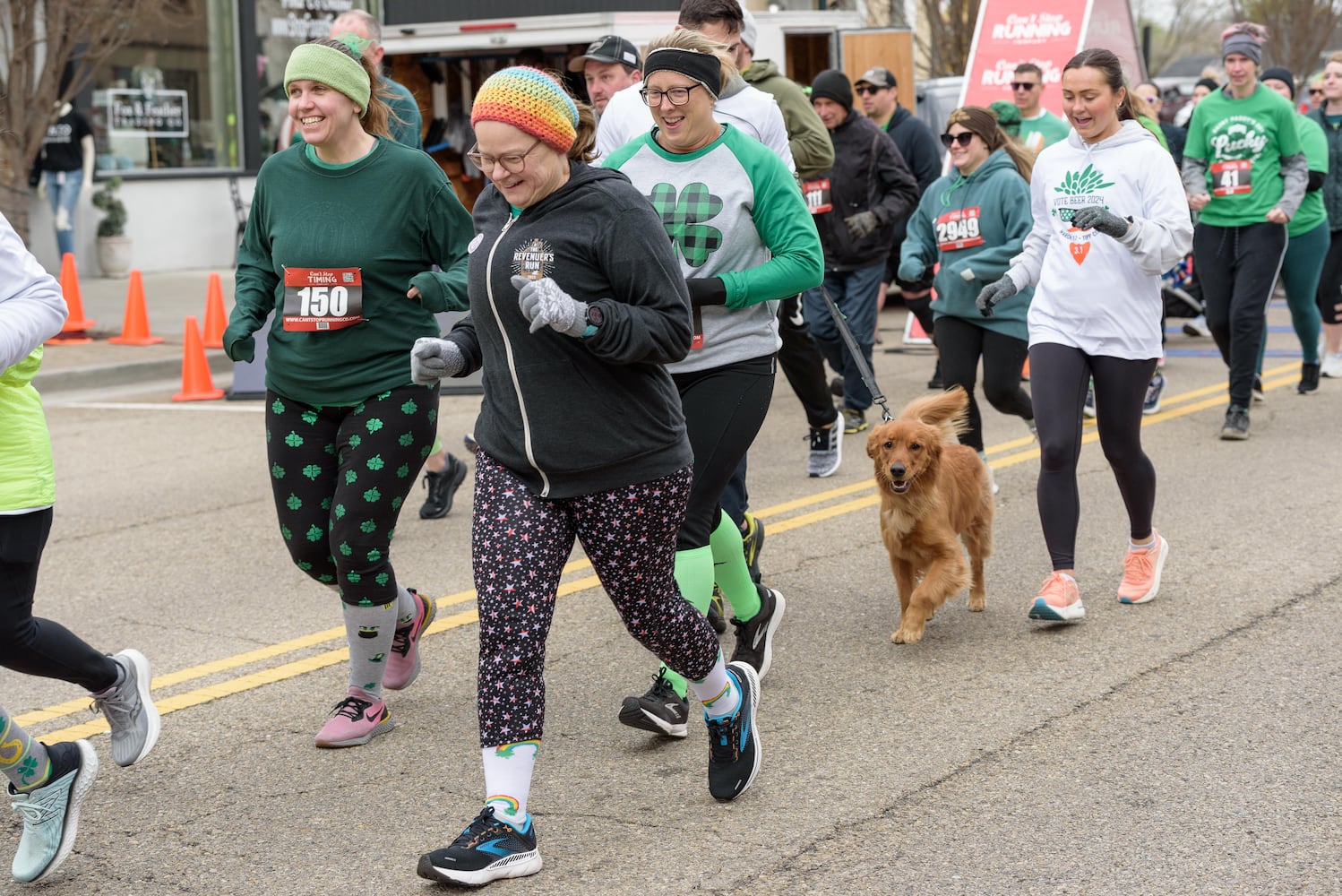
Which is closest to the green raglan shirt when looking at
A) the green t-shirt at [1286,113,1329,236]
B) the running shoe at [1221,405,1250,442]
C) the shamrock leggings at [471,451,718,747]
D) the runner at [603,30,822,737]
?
the runner at [603,30,822,737]

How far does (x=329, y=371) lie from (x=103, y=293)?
47.0 ft

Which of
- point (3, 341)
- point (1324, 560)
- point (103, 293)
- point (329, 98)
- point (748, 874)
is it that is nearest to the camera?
point (3, 341)

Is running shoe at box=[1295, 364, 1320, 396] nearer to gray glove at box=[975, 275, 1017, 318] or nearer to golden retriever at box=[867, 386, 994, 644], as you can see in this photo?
gray glove at box=[975, 275, 1017, 318]

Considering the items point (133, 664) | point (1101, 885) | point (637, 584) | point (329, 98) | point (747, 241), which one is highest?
point (329, 98)

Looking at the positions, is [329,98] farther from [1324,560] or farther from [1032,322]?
[1324,560]

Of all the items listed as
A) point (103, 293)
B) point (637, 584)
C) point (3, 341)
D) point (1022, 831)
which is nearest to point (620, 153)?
point (637, 584)

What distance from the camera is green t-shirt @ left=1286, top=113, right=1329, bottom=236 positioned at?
34.0ft

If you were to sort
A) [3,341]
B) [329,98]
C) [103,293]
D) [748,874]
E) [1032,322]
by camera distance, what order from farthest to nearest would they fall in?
[103,293]
[1032,322]
[329,98]
[748,874]
[3,341]

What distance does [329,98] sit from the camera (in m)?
4.59

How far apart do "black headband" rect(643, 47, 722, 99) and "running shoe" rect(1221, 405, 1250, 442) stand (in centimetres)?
595

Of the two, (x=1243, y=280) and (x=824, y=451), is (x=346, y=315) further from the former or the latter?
(x=1243, y=280)

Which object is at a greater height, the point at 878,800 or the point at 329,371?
the point at 329,371

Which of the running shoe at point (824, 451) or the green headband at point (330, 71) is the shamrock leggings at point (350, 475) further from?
the running shoe at point (824, 451)

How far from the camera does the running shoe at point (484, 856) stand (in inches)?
147
